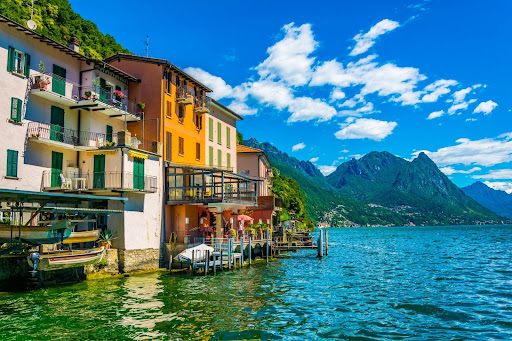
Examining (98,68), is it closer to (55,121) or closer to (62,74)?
(62,74)

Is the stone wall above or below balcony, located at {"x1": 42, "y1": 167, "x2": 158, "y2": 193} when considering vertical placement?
below

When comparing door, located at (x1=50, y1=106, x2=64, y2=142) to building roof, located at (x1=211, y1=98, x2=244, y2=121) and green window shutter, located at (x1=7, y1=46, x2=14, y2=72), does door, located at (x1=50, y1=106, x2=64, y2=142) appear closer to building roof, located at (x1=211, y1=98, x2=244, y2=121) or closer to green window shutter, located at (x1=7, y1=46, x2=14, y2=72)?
green window shutter, located at (x1=7, y1=46, x2=14, y2=72)

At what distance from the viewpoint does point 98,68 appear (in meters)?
30.6

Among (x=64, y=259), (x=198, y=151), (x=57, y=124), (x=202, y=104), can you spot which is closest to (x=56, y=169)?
(x=57, y=124)

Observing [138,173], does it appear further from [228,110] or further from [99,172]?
[228,110]

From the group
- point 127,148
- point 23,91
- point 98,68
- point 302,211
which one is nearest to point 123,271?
point 127,148

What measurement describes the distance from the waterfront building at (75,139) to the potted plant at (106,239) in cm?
32

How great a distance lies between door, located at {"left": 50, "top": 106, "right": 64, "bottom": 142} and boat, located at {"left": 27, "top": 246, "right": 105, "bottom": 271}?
780cm

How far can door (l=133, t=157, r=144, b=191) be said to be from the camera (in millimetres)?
29391

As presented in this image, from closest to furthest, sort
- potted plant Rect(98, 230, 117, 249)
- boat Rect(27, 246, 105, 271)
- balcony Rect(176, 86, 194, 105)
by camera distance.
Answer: boat Rect(27, 246, 105, 271) → potted plant Rect(98, 230, 117, 249) → balcony Rect(176, 86, 194, 105)

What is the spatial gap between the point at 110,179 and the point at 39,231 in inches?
308

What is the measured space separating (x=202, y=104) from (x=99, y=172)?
13.2 metres

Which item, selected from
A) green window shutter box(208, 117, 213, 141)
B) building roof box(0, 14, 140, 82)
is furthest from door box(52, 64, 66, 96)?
green window shutter box(208, 117, 213, 141)

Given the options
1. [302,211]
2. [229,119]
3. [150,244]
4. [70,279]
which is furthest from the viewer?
[302,211]
